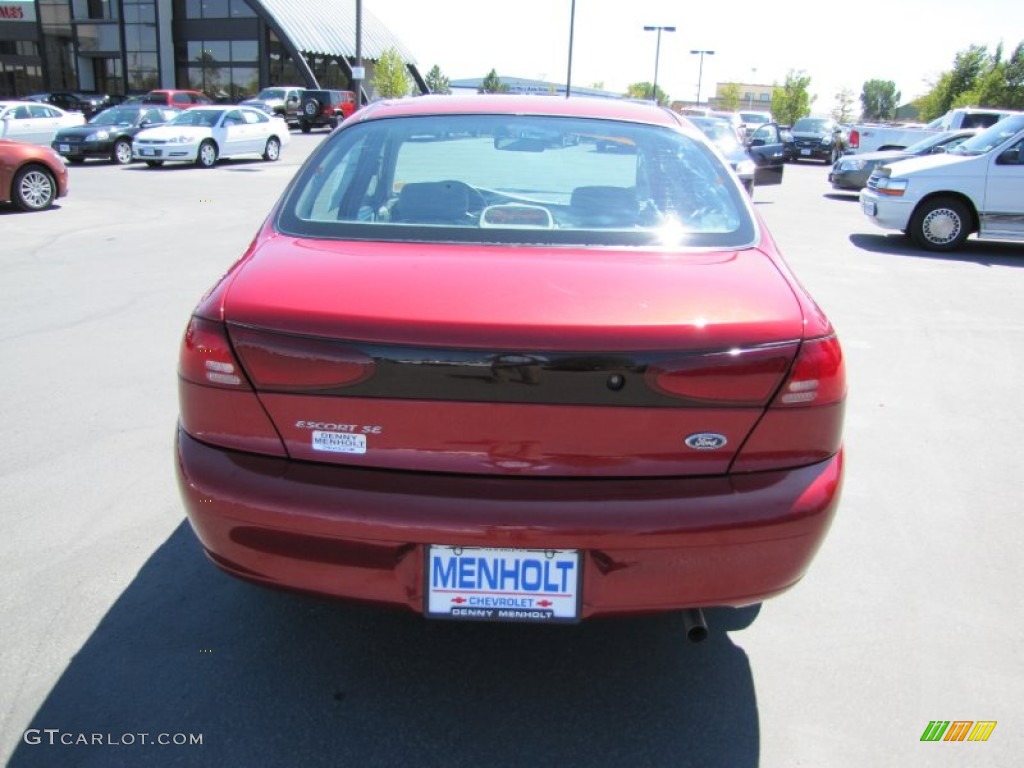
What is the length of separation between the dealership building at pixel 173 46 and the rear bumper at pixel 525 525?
4983 cm

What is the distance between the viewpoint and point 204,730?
8.21 feet

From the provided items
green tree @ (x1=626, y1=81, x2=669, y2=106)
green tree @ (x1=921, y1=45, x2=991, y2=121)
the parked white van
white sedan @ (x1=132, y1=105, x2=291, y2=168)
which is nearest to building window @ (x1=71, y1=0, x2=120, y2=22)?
white sedan @ (x1=132, y1=105, x2=291, y2=168)

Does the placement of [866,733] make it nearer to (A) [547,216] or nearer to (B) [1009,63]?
(A) [547,216]

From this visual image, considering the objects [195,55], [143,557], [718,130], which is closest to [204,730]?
[143,557]

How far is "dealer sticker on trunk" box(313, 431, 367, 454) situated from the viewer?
2277 mm

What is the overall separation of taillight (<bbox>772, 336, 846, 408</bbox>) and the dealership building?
50.1m

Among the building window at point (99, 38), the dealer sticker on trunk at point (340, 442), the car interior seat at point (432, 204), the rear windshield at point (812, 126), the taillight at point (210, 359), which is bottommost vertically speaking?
the dealer sticker on trunk at point (340, 442)

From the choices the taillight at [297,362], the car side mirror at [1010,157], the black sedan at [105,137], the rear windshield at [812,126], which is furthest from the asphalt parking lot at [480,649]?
the rear windshield at [812,126]

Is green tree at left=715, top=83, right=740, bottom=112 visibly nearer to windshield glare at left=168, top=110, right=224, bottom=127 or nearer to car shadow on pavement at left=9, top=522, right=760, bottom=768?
windshield glare at left=168, top=110, right=224, bottom=127

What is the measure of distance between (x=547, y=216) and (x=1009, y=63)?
140 feet

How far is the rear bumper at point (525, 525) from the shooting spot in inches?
86.7

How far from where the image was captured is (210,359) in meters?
2.35

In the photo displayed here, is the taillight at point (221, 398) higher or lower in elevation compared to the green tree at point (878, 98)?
lower

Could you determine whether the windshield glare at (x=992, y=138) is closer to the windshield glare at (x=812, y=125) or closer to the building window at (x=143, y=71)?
the windshield glare at (x=812, y=125)
